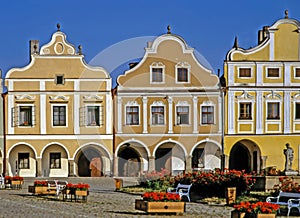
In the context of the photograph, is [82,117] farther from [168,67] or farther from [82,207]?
[82,207]

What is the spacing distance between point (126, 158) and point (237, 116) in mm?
6991

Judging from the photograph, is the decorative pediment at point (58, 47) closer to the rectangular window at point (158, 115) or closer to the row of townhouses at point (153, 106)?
the row of townhouses at point (153, 106)

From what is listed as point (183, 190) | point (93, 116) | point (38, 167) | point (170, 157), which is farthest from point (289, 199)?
point (38, 167)

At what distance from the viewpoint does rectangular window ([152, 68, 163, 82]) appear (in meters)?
42.2

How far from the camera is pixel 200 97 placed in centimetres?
4222

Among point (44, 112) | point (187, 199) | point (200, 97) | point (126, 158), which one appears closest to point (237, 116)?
point (200, 97)

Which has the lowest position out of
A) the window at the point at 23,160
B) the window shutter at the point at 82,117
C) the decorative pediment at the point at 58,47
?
the window at the point at 23,160

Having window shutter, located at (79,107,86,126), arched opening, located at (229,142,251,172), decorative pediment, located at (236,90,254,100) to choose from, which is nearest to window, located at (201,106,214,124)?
decorative pediment, located at (236,90,254,100)

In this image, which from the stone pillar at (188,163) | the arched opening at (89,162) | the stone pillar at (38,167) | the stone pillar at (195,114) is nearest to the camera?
the stone pillar at (38,167)

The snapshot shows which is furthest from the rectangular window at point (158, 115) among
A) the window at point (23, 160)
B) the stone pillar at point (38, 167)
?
the window at point (23, 160)

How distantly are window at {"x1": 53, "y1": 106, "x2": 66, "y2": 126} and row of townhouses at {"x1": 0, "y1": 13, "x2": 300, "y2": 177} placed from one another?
6 cm

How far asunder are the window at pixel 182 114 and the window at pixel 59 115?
21.4 feet

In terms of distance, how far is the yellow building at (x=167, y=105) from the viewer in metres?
42.0

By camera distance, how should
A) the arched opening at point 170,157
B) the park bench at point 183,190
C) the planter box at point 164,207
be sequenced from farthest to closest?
the arched opening at point 170,157 → the park bench at point 183,190 → the planter box at point 164,207
